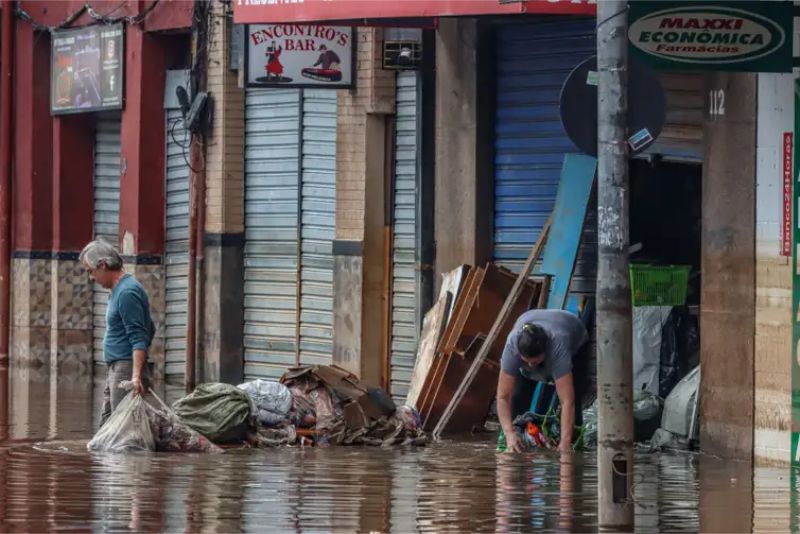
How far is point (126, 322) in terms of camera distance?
13648 millimetres

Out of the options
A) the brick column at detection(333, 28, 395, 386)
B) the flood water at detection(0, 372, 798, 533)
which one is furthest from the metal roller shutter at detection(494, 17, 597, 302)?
the flood water at detection(0, 372, 798, 533)

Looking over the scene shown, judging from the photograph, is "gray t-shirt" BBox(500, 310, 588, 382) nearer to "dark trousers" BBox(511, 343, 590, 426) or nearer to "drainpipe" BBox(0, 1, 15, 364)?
"dark trousers" BBox(511, 343, 590, 426)

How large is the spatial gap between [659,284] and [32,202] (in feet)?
37.9

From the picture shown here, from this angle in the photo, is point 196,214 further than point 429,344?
Yes

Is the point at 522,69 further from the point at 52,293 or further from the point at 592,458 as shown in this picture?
the point at 52,293

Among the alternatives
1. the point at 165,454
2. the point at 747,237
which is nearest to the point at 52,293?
the point at 165,454

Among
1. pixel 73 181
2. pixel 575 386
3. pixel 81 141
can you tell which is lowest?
pixel 575 386

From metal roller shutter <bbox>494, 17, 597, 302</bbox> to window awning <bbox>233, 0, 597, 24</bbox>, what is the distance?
1806 mm

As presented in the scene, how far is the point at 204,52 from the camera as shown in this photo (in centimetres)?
2117

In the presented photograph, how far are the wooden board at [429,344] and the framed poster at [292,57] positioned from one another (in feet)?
9.16

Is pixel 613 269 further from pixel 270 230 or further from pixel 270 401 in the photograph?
pixel 270 230

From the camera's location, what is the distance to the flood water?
34.0 feet

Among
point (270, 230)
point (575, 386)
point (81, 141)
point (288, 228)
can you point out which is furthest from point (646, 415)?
point (81, 141)

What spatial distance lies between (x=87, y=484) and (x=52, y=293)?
41.7ft
